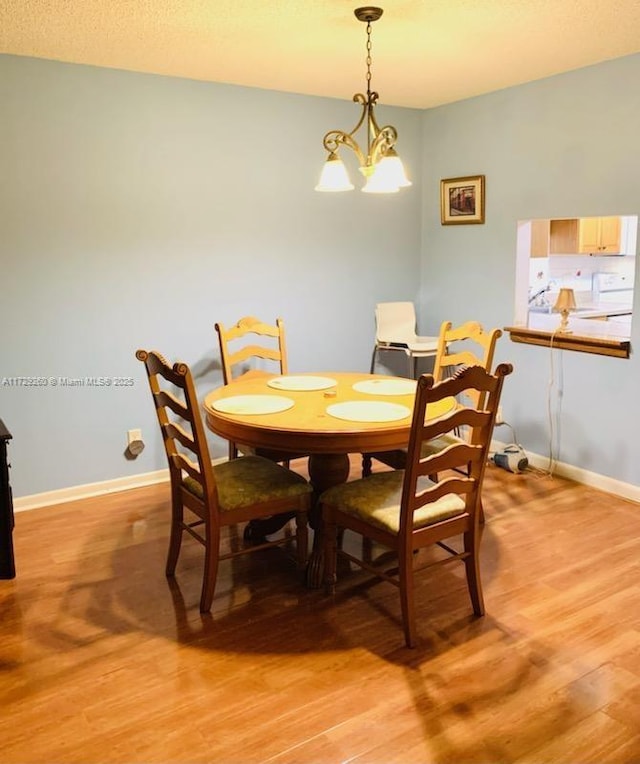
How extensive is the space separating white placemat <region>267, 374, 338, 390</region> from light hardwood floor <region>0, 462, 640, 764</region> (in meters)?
0.76

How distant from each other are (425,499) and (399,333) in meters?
2.33

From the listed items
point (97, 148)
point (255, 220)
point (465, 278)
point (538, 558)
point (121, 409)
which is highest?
point (97, 148)

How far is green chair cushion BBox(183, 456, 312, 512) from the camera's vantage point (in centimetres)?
250

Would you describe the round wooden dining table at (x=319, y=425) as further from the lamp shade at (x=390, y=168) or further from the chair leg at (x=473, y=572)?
the lamp shade at (x=390, y=168)

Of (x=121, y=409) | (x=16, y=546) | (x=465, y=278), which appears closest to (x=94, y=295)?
(x=121, y=409)

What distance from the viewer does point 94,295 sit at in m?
3.52

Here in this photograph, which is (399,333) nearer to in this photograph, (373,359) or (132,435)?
(373,359)

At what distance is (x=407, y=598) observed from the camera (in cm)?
226

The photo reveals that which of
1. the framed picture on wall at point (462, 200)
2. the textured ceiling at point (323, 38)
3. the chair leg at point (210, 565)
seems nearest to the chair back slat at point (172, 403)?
the chair leg at point (210, 565)

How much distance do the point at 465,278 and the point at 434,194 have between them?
63 centimetres

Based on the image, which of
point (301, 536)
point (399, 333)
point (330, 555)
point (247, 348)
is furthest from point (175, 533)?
point (399, 333)

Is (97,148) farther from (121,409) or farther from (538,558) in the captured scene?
(538,558)

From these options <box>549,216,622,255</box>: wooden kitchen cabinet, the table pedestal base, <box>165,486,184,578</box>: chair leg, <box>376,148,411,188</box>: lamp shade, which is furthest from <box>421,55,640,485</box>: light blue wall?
<box>165,486,184,578</box>: chair leg

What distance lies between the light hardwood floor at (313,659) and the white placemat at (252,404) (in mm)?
709
